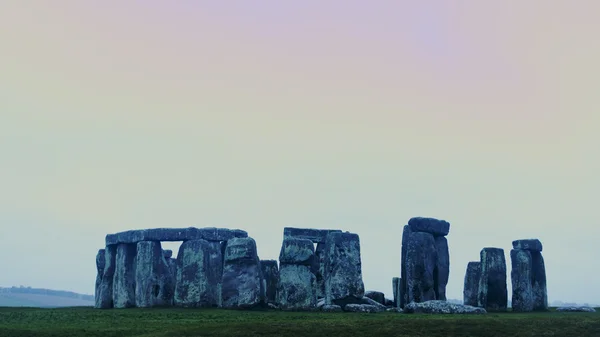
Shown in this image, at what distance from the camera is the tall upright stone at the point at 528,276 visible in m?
26.7

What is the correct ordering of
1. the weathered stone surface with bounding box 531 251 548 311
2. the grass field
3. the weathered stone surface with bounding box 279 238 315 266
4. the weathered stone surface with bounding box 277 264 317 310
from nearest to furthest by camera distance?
the grass field
the weathered stone surface with bounding box 277 264 317 310
the weathered stone surface with bounding box 279 238 315 266
the weathered stone surface with bounding box 531 251 548 311

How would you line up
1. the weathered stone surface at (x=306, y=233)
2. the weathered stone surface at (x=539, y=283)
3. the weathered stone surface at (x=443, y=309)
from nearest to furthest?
1. the weathered stone surface at (x=443, y=309)
2. the weathered stone surface at (x=539, y=283)
3. the weathered stone surface at (x=306, y=233)

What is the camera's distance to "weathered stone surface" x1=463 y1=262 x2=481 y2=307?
91.6 feet

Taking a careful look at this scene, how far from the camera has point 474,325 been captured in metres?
17.5

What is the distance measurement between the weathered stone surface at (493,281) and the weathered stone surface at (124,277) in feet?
39.7

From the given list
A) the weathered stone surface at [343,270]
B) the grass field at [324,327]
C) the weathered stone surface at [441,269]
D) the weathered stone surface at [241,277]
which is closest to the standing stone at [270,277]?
the weathered stone surface at [241,277]

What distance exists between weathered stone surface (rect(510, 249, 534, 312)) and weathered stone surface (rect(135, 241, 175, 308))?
11.6 metres

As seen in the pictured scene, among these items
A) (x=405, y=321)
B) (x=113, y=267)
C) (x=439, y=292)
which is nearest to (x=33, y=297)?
(x=113, y=267)

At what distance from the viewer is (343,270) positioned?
962 inches

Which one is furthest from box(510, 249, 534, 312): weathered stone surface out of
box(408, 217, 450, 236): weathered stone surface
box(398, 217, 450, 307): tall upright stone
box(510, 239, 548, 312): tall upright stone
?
A: box(408, 217, 450, 236): weathered stone surface

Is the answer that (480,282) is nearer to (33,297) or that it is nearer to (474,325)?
(474,325)

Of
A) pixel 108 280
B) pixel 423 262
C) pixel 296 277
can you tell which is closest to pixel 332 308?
pixel 296 277

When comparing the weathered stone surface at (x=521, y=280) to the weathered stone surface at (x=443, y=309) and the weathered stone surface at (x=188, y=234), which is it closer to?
the weathered stone surface at (x=443, y=309)

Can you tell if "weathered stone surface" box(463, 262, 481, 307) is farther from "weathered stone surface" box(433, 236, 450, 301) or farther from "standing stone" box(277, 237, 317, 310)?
"standing stone" box(277, 237, 317, 310)
